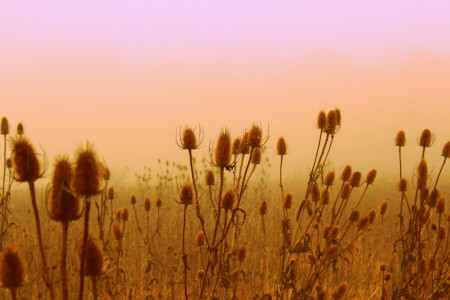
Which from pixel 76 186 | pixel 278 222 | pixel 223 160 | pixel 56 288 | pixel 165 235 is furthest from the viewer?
pixel 278 222

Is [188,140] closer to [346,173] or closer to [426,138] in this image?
[346,173]

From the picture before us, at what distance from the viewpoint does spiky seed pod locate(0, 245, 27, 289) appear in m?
1.44

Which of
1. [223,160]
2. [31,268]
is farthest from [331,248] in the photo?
[31,268]

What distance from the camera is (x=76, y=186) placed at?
4.39ft

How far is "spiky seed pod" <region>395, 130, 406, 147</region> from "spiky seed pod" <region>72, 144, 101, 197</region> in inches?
167

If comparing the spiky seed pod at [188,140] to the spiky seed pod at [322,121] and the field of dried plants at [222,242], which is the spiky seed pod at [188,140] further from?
the spiky seed pod at [322,121]

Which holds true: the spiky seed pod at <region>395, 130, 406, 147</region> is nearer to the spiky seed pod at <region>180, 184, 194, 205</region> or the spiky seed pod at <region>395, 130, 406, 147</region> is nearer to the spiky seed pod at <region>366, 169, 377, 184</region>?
the spiky seed pod at <region>366, 169, 377, 184</region>

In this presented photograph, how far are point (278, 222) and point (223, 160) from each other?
7381mm

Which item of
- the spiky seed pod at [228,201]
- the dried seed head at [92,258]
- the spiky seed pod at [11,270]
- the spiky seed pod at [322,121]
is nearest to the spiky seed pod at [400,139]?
the spiky seed pod at [322,121]

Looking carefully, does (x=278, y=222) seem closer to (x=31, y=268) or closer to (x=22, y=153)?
(x=31, y=268)

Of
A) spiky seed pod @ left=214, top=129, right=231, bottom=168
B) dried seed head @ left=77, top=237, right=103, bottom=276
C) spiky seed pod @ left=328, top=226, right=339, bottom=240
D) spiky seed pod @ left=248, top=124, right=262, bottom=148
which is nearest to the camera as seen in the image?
dried seed head @ left=77, top=237, right=103, bottom=276

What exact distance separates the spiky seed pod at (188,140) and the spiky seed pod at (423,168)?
2646mm

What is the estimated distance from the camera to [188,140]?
267 centimetres

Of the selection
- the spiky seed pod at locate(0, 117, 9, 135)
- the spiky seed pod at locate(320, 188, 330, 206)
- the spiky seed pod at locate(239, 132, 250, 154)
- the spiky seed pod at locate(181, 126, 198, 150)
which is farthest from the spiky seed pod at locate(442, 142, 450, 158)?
the spiky seed pod at locate(0, 117, 9, 135)
